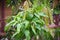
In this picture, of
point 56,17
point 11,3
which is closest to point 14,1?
point 11,3

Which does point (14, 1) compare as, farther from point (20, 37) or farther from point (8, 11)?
point (20, 37)

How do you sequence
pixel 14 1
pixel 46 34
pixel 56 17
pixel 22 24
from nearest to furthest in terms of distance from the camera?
pixel 22 24
pixel 46 34
pixel 56 17
pixel 14 1

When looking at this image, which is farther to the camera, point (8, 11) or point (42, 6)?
point (8, 11)

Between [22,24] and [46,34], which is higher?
[22,24]

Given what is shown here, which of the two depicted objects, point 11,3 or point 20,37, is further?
point 11,3

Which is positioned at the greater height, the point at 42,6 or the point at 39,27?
the point at 42,6

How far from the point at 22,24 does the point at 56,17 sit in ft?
1.57

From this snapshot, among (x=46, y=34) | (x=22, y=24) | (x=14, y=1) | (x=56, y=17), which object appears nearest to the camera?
(x=22, y=24)

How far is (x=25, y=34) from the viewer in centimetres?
169

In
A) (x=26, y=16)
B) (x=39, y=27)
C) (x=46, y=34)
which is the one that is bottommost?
(x=46, y=34)

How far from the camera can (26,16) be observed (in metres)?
1.69

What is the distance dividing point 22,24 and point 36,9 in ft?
0.65

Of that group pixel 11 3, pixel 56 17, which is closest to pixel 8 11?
pixel 11 3

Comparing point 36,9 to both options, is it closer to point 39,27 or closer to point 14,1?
point 39,27
